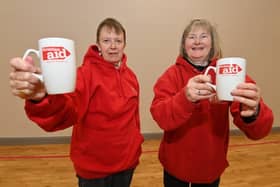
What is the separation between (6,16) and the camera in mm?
3195

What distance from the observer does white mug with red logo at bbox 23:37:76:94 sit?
75 cm

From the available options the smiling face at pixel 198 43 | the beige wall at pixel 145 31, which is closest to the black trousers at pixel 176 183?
the smiling face at pixel 198 43

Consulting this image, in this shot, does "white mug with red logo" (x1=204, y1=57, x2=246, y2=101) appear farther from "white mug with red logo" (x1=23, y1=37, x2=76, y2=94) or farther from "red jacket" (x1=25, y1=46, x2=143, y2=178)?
"red jacket" (x1=25, y1=46, x2=143, y2=178)

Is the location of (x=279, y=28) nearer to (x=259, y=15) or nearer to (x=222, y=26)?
(x=259, y=15)

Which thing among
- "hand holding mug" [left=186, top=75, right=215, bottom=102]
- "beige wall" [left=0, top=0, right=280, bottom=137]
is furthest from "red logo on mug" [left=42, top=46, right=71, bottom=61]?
"beige wall" [left=0, top=0, right=280, bottom=137]

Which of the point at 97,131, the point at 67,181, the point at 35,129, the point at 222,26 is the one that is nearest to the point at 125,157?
the point at 97,131

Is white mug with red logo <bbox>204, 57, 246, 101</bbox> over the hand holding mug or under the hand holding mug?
over

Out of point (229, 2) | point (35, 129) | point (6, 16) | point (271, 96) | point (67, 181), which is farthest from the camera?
point (271, 96)

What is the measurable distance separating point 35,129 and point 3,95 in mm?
520

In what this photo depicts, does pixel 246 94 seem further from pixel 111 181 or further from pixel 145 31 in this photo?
pixel 145 31

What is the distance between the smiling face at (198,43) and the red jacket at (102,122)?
371 mm

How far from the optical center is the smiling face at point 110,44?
4.64 feet

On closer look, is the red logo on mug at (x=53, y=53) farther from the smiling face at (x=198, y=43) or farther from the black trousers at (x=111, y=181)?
the black trousers at (x=111, y=181)

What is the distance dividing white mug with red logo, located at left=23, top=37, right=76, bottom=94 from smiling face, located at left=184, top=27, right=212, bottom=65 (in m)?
0.58
